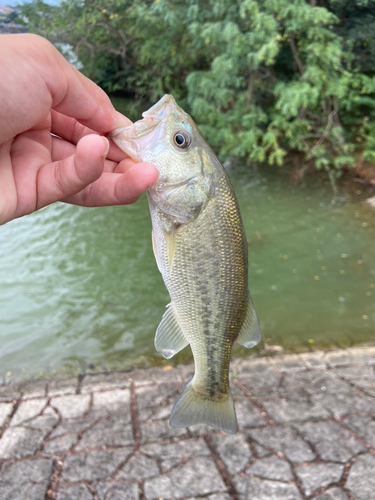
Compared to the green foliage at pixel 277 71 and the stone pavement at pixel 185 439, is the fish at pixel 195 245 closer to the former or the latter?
the stone pavement at pixel 185 439

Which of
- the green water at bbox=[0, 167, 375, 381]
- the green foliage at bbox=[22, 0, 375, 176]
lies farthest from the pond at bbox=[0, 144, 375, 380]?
the green foliage at bbox=[22, 0, 375, 176]

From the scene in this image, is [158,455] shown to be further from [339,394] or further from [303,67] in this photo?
[303,67]

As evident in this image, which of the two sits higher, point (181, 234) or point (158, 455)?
point (181, 234)

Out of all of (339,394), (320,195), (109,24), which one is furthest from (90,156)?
(109,24)

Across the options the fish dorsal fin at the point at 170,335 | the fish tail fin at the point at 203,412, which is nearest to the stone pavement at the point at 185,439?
the fish tail fin at the point at 203,412

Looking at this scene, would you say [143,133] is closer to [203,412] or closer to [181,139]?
[181,139]

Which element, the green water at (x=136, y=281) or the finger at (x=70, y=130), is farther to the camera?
the green water at (x=136, y=281)

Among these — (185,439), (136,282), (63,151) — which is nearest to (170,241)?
(63,151)
